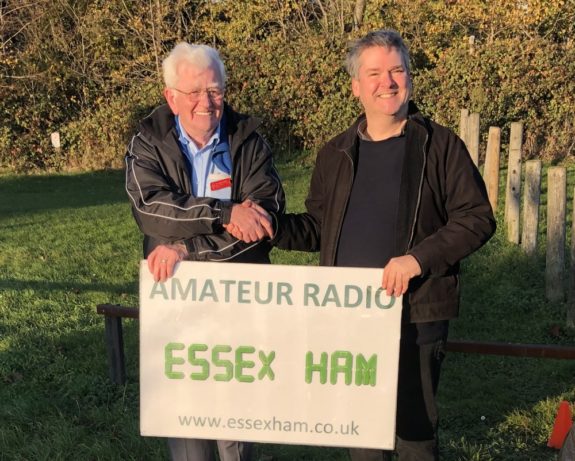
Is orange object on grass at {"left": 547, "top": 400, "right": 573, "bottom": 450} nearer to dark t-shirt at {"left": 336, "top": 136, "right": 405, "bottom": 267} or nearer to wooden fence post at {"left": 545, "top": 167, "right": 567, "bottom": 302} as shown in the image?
dark t-shirt at {"left": 336, "top": 136, "right": 405, "bottom": 267}

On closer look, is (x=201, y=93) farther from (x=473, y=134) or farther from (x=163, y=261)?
(x=473, y=134)

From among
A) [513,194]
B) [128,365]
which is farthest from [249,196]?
[513,194]

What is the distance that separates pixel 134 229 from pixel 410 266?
7.39 meters

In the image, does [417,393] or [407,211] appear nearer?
[407,211]

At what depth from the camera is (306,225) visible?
2.76 m

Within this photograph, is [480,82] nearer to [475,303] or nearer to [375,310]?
[475,303]

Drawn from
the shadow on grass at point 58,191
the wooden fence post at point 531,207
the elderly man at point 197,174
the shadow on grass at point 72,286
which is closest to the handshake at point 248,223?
the elderly man at point 197,174

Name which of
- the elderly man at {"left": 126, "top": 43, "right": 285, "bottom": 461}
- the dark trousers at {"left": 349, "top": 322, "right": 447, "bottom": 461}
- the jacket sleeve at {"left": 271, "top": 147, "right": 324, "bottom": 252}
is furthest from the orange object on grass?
the elderly man at {"left": 126, "top": 43, "right": 285, "bottom": 461}

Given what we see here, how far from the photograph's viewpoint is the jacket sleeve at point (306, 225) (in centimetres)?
267

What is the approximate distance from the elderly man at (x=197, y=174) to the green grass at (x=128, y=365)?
1.65 m

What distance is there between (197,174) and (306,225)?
51 centimetres

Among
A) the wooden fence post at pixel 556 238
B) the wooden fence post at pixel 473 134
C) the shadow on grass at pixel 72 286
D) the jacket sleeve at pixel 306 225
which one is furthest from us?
the wooden fence post at pixel 473 134

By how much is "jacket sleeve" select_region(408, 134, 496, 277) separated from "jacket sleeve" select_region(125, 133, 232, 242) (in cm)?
75

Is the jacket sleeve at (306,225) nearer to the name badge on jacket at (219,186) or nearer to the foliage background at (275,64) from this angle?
the name badge on jacket at (219,186)
